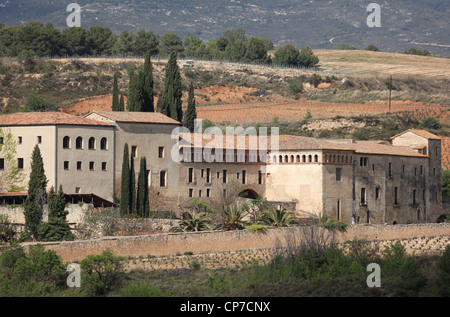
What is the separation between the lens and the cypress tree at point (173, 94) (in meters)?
70.3

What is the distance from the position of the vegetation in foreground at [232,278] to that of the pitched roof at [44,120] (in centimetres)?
1152

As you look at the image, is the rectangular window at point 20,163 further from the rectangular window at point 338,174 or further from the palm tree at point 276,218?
the rectangular window at point 338,174

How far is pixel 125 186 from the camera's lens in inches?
2397

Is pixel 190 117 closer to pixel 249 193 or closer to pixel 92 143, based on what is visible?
pixel 249 193

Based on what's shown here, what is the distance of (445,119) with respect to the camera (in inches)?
4018

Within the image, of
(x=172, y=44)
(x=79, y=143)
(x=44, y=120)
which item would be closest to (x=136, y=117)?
(x=79, y=143)

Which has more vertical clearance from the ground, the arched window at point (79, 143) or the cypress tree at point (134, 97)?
the cypress tree at point (134, 97)

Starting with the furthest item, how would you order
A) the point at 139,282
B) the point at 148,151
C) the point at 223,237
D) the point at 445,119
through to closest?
the point at 445,119, the point at 148,151, the point at 223,237, the point at 139,282

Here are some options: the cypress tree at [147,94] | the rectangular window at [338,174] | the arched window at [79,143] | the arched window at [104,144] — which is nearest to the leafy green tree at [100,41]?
the cypress tree at [147,94]

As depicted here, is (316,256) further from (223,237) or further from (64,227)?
(64,227)

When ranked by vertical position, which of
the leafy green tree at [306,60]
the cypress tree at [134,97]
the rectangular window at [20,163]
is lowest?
the rectangular window at [20,163]
